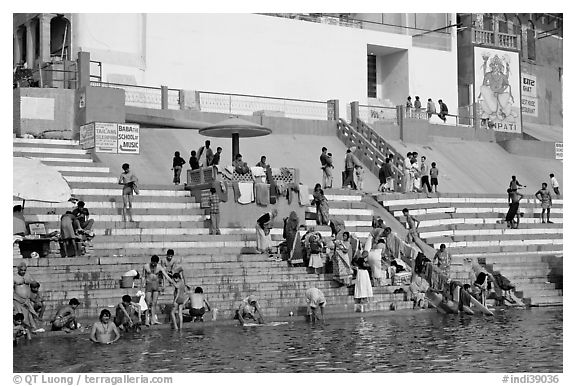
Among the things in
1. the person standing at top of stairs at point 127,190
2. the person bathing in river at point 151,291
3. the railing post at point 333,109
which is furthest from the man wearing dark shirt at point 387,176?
the person bathing in river at point 151,291

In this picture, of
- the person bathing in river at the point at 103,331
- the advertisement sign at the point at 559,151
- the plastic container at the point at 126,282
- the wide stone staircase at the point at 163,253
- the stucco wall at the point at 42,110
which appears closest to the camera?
the person bathing in river at the point at 103,331

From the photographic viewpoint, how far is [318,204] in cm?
2225

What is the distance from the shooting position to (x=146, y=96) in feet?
99.0

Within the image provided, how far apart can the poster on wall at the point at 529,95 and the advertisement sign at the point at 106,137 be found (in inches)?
895

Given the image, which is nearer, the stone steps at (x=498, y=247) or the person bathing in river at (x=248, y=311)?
the person bathing in river at (x=248, y=311)

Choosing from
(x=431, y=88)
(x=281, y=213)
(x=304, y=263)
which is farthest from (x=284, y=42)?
(x=304, y=263)

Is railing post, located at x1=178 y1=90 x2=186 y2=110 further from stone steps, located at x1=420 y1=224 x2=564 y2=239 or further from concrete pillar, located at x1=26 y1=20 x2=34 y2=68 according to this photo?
stone steps, located at x1=420 y1=224 x2=564 y2=239

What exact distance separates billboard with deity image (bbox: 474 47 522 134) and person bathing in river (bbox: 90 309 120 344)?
27.0m

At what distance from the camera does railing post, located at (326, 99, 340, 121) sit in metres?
32.8

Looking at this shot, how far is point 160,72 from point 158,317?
1642 centimetres

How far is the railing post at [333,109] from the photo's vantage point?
32.8m

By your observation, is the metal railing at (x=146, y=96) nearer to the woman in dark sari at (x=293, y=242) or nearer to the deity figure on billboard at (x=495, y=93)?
the woman in dark sari at (x=293, y=242)

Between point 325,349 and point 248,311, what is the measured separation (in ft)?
10.3
